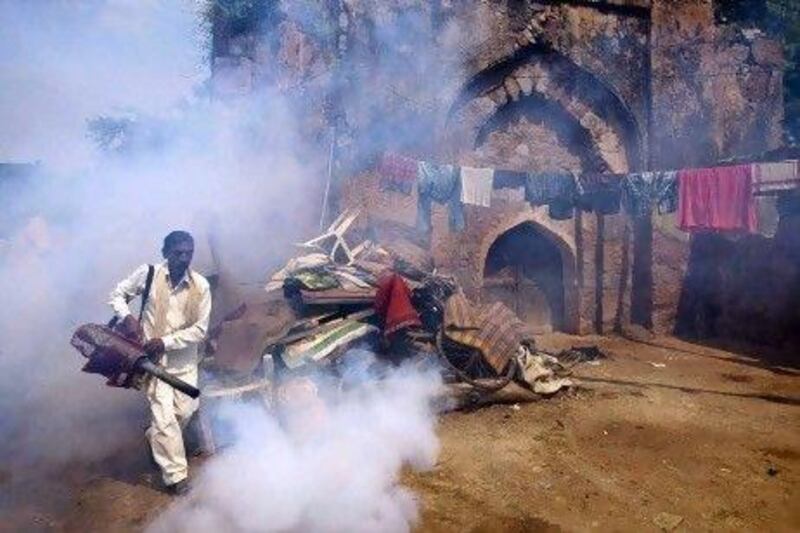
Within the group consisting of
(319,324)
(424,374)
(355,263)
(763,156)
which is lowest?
(424,374)

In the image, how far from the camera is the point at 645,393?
8.05 metres

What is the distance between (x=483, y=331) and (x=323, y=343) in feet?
7.07

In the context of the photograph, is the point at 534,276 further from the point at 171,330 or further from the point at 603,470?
the point at 171,330

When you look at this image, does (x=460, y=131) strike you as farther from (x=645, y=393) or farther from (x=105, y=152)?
(x=105, y=152)

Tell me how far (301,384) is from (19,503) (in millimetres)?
2692

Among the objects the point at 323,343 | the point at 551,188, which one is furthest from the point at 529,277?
the point at 323,343

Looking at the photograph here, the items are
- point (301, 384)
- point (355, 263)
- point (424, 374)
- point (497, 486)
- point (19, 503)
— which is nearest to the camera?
point (19, 503)

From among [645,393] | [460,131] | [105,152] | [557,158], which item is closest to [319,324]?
[645,393]

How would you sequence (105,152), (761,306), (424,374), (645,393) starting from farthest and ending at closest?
1. (105,152)
2. (761,306)
3. (645,393)
4. (424,374)

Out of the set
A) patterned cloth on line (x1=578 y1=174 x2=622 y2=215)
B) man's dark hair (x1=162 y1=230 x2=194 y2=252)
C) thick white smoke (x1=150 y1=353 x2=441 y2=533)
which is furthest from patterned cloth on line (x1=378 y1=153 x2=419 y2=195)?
man's dark hair (x1=162 y1=230 x2=194 y2=252)

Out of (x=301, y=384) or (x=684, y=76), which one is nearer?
(x=301, y=384)

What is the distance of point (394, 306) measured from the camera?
293 inches

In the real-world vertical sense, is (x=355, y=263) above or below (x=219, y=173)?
below

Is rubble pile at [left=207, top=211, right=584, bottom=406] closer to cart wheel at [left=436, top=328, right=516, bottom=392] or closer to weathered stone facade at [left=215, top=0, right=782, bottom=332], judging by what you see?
cart wheel at [left=436, top=328, right=516, bottom=392]
